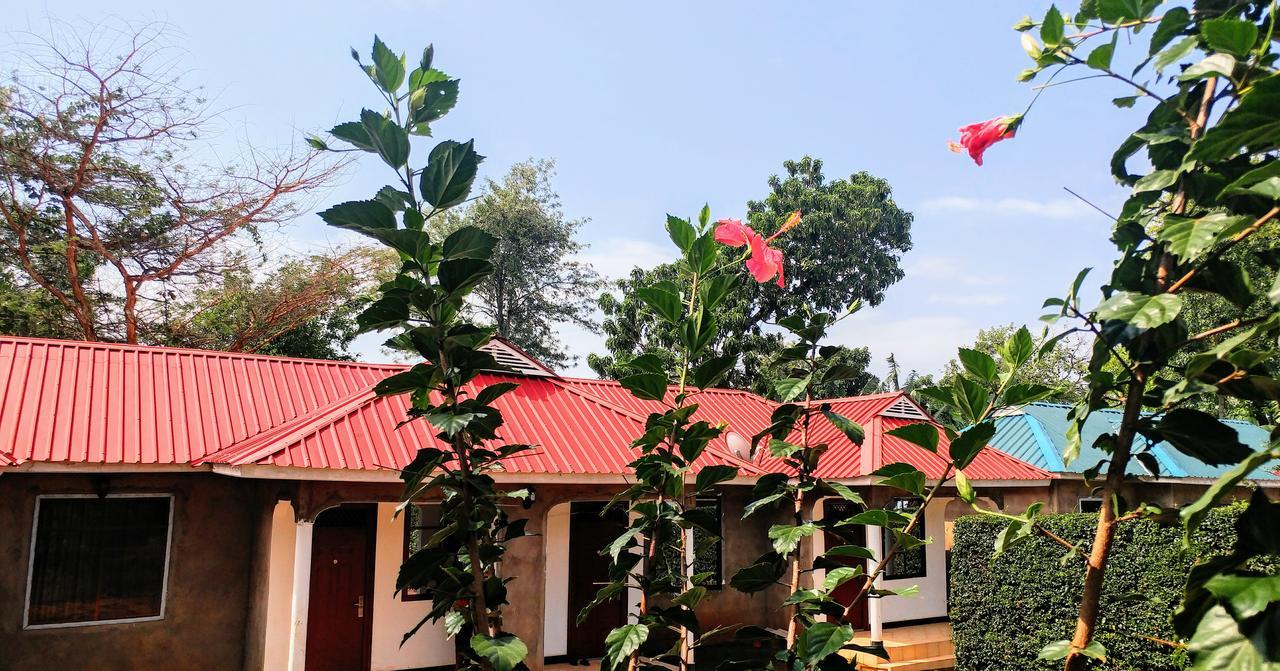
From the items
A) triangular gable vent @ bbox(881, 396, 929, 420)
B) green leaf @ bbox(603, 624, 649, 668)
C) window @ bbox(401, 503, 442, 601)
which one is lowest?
window @ bbox(401, 503, 442, 601)

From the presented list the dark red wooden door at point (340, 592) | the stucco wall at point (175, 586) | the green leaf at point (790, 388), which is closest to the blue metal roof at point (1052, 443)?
the dark red wooden door at point (340, 592)

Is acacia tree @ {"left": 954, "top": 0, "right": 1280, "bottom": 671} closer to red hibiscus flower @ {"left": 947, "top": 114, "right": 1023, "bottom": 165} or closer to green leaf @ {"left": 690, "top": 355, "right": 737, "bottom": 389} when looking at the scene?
red hibiscus flower @ {"left": 947, "top": 114, "right": 1023, "bottom": 165}

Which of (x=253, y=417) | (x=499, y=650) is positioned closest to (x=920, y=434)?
(x=499, y=650)

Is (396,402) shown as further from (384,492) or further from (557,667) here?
(557,667)

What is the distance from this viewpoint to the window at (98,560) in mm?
9258

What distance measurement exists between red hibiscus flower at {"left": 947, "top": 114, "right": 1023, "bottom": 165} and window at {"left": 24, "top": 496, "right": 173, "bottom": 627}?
1073 cm

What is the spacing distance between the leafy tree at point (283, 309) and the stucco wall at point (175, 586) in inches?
389

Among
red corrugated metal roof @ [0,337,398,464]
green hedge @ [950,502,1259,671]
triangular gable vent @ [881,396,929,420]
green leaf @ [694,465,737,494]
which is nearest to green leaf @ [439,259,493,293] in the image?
green leaf @ [694,465,737,494]

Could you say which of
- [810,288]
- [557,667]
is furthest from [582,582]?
[810,288]

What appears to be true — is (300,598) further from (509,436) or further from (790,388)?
(790,388)

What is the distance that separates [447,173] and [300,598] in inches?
322

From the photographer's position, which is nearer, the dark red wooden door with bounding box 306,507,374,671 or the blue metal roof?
the dark red wooden door with bounding box 306,507,374,671

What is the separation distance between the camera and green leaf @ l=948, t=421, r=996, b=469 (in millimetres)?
1578

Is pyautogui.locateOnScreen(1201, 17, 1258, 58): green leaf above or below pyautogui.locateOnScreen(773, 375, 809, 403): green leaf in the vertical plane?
above
